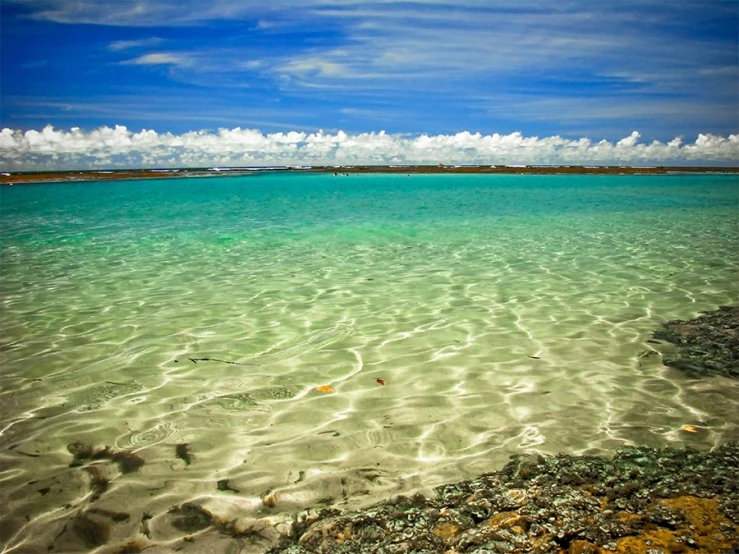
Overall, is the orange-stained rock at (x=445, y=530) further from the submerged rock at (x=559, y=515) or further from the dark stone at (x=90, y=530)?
the dark stone at (x=90, y=530)

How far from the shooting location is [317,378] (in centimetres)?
470

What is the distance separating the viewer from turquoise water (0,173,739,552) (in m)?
3.12

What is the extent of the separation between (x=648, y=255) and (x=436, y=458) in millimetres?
10654

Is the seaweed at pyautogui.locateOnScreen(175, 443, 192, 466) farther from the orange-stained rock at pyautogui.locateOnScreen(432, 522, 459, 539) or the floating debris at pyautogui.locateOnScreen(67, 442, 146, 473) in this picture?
the orange-stained rock at pyautogui.locateOnScreen(432, 522, 459, 539)

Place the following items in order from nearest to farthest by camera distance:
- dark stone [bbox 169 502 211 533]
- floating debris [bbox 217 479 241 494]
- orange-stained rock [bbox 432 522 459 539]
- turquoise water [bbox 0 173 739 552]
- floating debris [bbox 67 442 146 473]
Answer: orange-stained rock [bbox 432 522 459 539], dark stone [bbox 169 502 211 533], floating debris [bbox 217 479 241 494], turquoise water [bbox 0 173 739 552], floating debris [bbox 67 442 146 473]

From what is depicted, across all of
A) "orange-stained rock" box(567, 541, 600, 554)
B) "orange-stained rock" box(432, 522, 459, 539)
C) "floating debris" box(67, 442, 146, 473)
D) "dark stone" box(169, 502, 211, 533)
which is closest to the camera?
"orange-stained rock" box(567, 541, 600, 554)

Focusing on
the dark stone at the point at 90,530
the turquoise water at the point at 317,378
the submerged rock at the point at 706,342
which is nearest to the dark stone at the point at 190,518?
the turquoise water at the point at 317,378

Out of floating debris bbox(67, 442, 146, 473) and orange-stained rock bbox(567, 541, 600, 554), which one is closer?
orange-stained rock bbox(567, 541, 600, 554)

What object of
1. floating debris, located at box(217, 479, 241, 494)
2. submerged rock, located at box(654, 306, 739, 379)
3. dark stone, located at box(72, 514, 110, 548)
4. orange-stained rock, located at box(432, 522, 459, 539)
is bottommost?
dark stone, located at box(72, 514, 110, 548)

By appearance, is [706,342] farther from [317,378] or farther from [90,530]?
[90,530]

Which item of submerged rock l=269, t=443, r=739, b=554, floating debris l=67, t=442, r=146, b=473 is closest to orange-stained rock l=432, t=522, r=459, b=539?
submerged rock l=269, t=443, r=739, b=554

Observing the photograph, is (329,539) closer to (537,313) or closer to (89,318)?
(537,313)

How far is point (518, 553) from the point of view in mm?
2365

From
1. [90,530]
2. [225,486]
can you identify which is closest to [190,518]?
[225,486]
